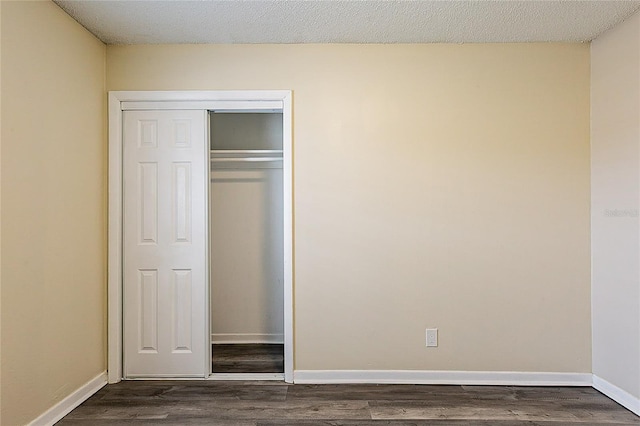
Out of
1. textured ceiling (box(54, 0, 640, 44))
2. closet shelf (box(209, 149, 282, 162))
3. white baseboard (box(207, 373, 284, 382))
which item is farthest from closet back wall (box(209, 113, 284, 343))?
textured ceiling (box(54, 0, 640, 44))

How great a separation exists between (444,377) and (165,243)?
2.18 metres

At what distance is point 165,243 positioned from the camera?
330 centimetres

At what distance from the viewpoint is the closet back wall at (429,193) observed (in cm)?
321

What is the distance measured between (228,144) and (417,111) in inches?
73.5

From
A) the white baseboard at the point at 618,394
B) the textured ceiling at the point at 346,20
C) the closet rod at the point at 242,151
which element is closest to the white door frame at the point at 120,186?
the textured ceiling at the point at 346,20

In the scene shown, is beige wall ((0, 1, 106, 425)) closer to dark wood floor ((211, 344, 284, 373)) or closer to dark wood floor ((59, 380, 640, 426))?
dark wood floor ((59, 380, 640, 426))

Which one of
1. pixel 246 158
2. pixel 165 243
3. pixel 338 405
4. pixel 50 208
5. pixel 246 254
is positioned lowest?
pixel 338 405

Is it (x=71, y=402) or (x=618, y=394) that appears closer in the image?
(x=71, y=402)

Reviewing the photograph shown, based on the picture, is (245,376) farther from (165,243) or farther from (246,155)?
(246,155)

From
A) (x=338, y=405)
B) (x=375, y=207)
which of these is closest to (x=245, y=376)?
(x=338, y=405)

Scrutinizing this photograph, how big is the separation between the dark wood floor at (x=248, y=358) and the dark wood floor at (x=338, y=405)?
300 mm

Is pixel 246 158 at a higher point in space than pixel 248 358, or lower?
higher

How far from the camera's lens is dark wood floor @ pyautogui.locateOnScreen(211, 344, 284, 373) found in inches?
139

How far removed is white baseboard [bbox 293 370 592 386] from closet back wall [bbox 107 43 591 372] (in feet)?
0.16
